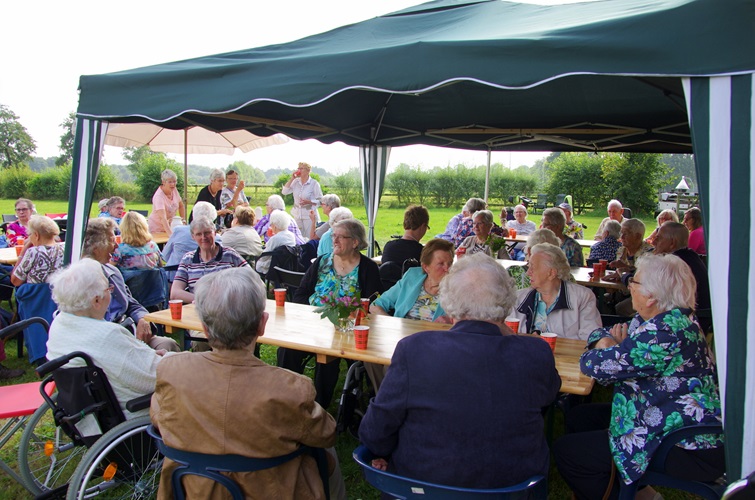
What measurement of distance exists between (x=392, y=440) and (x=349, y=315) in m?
1.06

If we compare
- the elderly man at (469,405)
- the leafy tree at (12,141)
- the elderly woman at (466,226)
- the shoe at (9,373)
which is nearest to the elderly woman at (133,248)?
the shoe at (9,373)

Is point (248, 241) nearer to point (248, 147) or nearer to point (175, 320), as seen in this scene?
point (175, 320)

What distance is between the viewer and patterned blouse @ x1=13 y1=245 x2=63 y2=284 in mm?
3852

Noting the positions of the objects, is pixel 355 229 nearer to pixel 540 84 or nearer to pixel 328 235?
pixel 328 235

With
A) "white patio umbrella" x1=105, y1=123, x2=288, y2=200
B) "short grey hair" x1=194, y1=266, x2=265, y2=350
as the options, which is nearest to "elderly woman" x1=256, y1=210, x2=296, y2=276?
"white patio umbrella" x1=105, y1=123, x2=288, y2=200

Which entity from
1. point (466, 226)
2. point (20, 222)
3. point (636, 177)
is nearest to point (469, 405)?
point (466, 226)

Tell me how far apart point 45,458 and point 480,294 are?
98.8 inches

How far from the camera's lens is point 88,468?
200cm

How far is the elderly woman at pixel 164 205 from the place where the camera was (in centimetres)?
676

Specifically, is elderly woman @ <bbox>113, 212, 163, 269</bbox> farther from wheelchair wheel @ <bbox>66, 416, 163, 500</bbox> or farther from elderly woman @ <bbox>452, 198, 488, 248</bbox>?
elderly woman @ <bbox>452, 198, 488, 248</bbox>

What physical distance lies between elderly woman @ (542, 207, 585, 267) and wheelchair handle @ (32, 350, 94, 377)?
4246 mm

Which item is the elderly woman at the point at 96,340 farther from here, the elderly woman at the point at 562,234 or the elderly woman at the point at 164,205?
the elderly woman at the point at 164,205

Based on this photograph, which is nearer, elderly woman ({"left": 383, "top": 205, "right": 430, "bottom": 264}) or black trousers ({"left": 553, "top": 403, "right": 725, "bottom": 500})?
black trousers ({"left": 553, "top": 403, "right": 725, "bottom": 500})

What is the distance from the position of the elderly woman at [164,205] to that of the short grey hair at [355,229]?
3.99 metres
